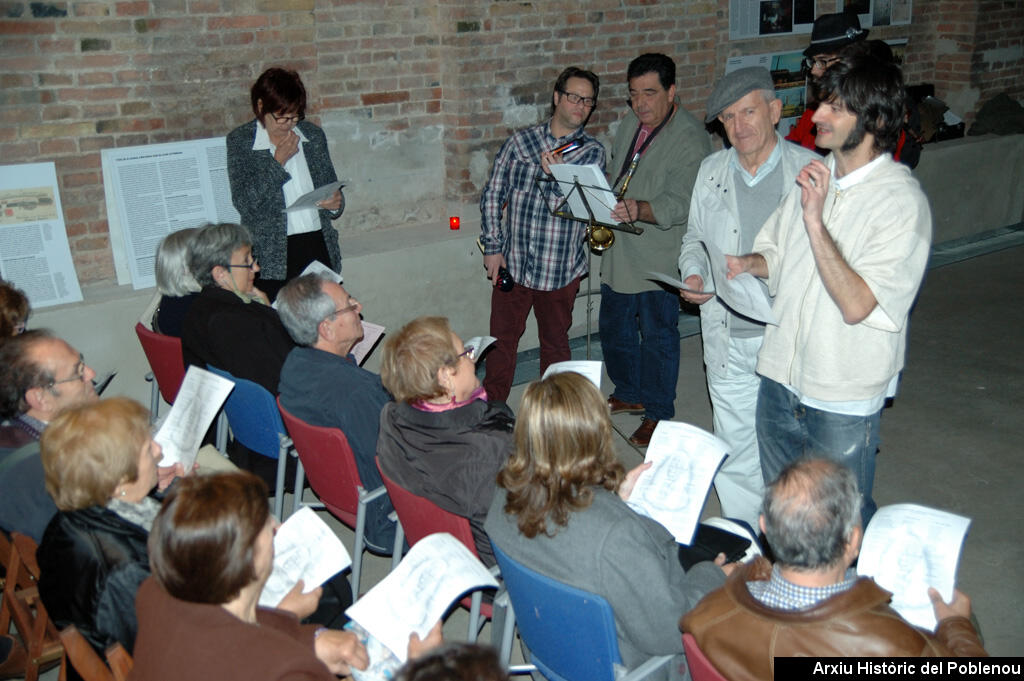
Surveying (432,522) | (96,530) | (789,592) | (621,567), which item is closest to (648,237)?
(432,522)

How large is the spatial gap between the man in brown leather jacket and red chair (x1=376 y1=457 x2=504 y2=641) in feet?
2.69

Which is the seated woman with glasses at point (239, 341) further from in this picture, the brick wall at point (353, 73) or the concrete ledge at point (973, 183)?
the concrete ledge at point (973, 183)

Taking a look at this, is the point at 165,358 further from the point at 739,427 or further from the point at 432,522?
the point at 739,427

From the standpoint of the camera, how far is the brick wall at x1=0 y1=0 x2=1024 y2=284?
4.61 meters

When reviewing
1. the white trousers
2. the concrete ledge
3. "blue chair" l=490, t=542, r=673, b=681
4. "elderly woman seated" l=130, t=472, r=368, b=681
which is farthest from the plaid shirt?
the concrete ledge

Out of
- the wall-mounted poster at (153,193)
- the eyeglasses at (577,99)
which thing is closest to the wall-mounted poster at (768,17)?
the eyeglasses at (577,99)

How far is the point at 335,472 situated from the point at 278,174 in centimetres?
217

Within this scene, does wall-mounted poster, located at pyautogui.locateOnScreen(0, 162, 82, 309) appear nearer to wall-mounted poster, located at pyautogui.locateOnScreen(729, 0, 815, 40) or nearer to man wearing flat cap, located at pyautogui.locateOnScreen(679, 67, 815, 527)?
man wearing flat cap, located at pyautogui.locateOnScreen(679, 67, 815, 527)

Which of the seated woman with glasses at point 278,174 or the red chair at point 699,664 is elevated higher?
the seated woman with glasses at point 278,174

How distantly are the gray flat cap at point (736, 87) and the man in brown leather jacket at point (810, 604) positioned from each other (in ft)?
6.05

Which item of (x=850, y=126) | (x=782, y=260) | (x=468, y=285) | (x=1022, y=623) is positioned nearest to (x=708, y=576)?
(x=782, y=260)

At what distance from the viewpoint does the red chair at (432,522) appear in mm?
2631

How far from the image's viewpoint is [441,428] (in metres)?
2.69

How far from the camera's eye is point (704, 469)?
2.69 meters
